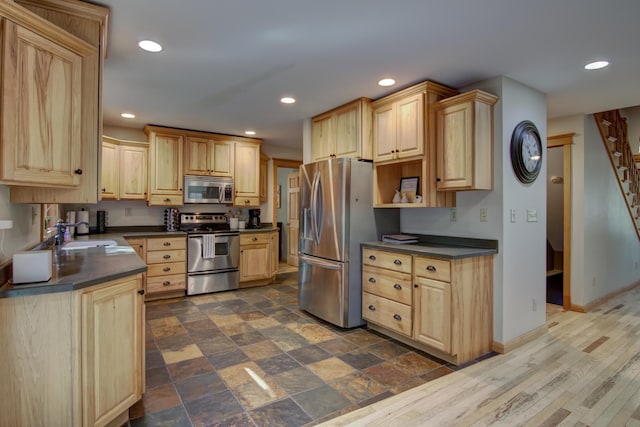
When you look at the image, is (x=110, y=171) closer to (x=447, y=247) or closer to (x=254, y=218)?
(x=254, y=218)

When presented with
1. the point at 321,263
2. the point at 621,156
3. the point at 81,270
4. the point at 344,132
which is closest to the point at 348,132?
the point at 344,132

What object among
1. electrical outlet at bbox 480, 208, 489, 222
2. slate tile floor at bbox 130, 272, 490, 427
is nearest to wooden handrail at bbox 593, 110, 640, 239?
electrical outlet at bbox 480, 208, 489, 222

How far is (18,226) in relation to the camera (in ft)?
7.19

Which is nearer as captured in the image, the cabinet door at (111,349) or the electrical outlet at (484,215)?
the cabinet door at (111,349)

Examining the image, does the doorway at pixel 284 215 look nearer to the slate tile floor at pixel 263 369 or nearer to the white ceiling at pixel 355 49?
the slate tile floor at pixel 263 369

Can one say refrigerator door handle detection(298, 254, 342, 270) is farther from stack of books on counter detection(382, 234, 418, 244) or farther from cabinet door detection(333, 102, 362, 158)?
cabinet door detection(333, 102, 362, 158)

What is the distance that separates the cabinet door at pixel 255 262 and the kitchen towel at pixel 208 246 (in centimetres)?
45

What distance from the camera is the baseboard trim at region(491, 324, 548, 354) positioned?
2908 mm

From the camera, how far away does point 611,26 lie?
2.12 m

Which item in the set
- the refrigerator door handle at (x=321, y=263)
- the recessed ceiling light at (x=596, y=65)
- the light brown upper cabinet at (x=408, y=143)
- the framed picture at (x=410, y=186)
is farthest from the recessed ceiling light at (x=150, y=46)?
the recessed ceiling light at (x=596, y=65)

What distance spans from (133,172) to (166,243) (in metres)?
1.15

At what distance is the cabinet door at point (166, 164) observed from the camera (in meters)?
4.71

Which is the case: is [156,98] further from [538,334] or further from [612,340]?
[612,340]

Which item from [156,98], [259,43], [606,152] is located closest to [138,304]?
[259,43]
